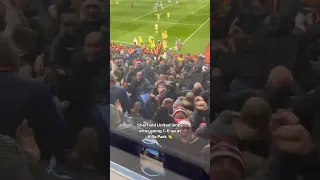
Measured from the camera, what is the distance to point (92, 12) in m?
1.73

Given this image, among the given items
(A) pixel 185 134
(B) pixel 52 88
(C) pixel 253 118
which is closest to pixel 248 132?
(C) pixel 253 118

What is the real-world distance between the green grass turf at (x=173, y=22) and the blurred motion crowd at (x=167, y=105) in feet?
0.21

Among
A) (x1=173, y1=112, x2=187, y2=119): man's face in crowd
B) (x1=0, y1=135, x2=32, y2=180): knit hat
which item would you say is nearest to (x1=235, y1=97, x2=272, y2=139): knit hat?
(x1=173, y1=112, x2=187, y2=119): man's face in crowd

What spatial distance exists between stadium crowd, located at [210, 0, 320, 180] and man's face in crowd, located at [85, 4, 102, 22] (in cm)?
55

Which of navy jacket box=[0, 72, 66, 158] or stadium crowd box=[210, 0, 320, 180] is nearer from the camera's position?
stadium crowd box=[210, 0, 320, 180]

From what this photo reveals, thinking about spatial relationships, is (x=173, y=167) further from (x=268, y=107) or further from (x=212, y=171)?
(x=268, y=107)

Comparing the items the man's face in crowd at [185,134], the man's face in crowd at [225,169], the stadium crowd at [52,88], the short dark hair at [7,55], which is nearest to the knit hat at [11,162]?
the stadium crowd at [52,88]

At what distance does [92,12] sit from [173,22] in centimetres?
39

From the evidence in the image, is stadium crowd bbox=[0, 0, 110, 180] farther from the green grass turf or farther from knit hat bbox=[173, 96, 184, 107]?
knit hat bbox=[173, 96, 184, 107]

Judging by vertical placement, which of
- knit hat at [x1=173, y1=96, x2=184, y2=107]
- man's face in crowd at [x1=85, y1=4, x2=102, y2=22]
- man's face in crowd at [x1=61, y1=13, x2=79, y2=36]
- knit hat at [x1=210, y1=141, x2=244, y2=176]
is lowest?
knit hat at [x1=210, y1=141, x2=244, y2=176]

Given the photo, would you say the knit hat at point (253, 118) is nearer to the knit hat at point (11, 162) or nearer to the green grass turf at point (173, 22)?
the green grass turf at point (173, 22)

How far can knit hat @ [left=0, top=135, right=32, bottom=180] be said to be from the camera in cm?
177

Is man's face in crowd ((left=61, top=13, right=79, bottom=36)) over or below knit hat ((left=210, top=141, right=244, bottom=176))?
over

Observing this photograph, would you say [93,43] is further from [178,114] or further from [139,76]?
[178,114]
